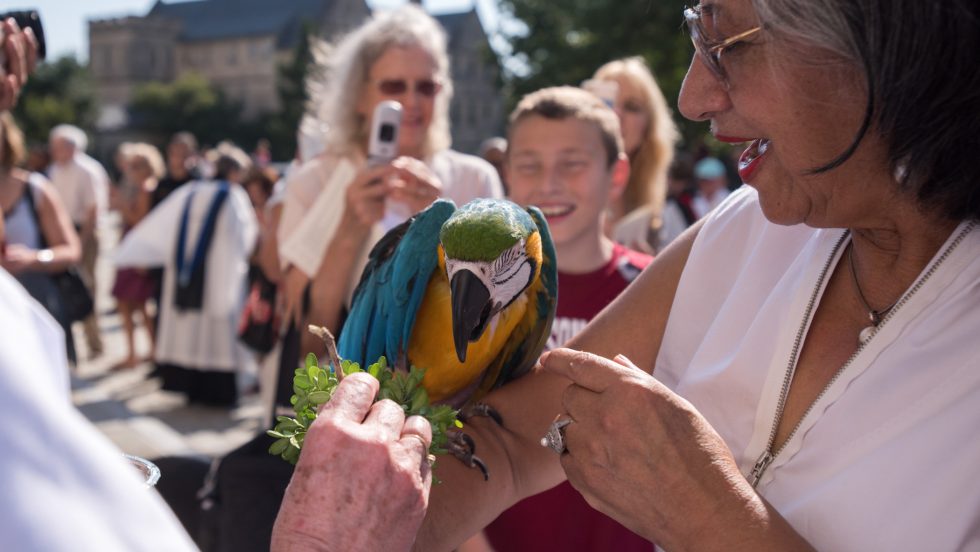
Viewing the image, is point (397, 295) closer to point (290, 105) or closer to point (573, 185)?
point (573, 185)

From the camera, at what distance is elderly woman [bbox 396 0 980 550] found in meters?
1.23

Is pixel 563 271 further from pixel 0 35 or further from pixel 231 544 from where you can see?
pixel 0 35

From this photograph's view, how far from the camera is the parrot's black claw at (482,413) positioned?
175 centimetres

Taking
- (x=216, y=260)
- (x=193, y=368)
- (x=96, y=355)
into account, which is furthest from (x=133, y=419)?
(x=96, y=355)

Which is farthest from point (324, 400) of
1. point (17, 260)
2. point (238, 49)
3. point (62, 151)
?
point (238, 49)

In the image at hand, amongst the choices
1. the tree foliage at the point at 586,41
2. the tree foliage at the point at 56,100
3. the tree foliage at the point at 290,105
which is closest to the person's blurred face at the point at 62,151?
the tree foliage at the point at 586,41

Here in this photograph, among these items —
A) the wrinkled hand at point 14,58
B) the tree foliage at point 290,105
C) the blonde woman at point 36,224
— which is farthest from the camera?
the tree foliage at point 290,105

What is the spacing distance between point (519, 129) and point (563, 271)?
0.62 m

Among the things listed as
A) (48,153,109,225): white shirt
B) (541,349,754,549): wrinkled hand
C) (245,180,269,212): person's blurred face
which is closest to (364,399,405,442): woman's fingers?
(541,349,754,549): wrinkled hand

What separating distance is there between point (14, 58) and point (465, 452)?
61.9 inches

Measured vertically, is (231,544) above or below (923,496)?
below

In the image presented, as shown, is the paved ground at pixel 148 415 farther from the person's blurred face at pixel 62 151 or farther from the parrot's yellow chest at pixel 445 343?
the parrot's yellow chest at pixel 445 343

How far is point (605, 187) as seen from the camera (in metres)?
3.21

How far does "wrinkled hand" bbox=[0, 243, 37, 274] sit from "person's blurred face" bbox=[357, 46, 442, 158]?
8.45ft
